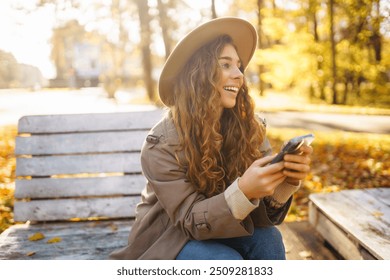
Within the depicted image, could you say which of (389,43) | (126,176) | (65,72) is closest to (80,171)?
(126,176)

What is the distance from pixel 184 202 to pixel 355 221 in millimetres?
1122

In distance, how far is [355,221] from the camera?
2.14 metres

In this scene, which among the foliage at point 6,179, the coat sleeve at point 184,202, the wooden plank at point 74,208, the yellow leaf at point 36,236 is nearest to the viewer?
the coat sleeve at point 184,202

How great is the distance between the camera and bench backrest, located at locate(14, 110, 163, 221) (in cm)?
256

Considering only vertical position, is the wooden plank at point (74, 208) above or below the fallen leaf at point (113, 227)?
above

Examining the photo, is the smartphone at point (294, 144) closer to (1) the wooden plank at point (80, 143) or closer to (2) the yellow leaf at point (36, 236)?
(1) the wooden plank at point (80, 143)

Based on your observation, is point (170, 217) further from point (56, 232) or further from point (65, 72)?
point (65, 72)

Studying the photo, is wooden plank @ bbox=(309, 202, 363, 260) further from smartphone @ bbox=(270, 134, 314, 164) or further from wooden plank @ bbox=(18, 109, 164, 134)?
wooden plank @ bbox=(18, 109, 164, 134)

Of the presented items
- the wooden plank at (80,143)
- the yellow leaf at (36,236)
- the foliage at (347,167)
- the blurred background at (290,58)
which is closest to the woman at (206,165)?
the yellow leaf at (36,236)

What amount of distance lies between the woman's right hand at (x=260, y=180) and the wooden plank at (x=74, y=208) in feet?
4.25

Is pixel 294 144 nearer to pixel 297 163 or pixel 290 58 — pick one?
pixel 297 163

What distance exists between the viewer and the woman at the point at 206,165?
1581mm

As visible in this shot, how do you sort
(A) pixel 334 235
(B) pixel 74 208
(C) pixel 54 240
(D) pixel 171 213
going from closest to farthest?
(D) pixel 171 213, (C) pixel 54 240, (A) pixel 334 235, (B) pixel 74 208

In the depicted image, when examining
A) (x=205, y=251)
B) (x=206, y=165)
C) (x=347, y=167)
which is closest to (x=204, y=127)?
(x=206, y=165)
